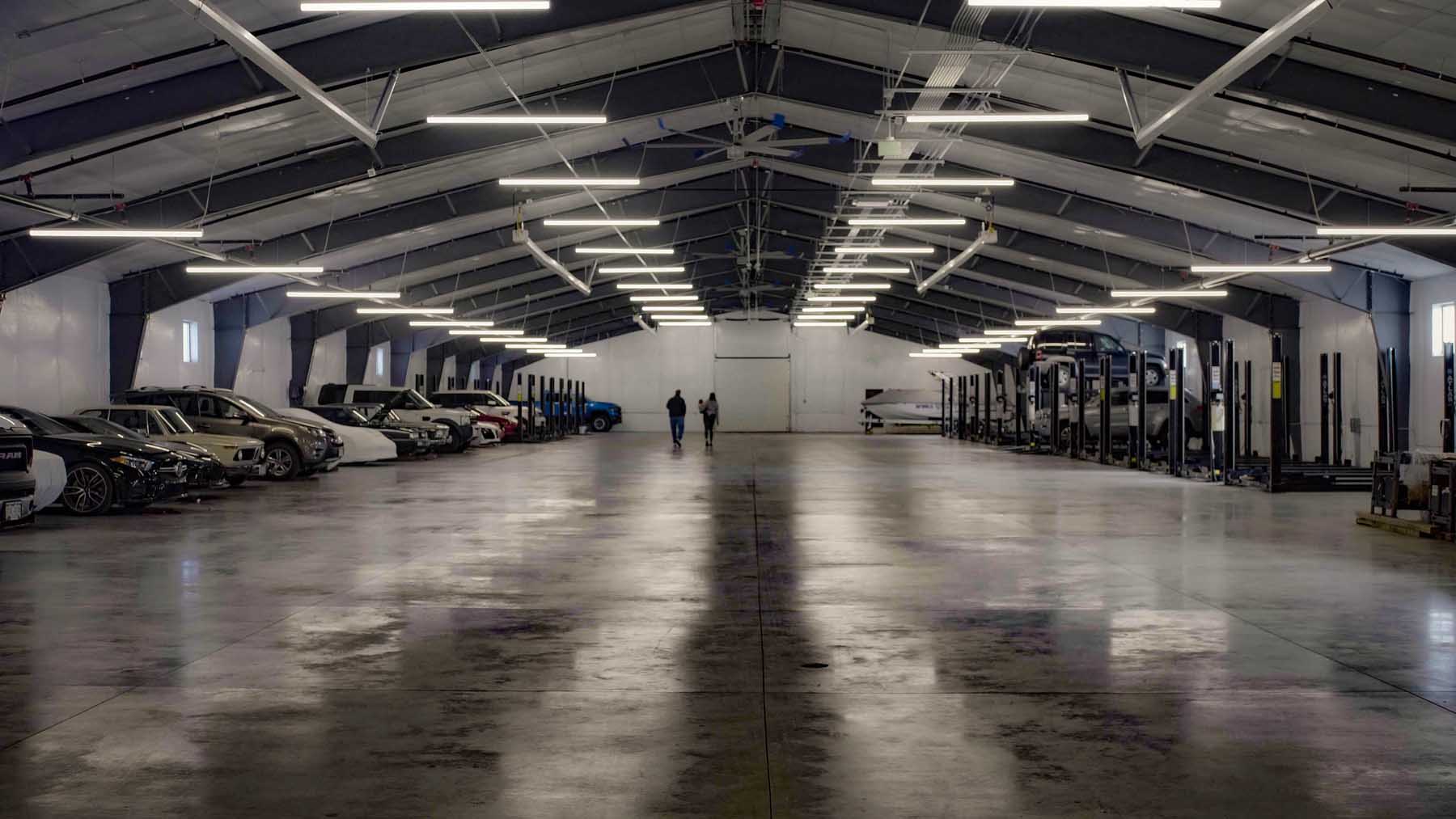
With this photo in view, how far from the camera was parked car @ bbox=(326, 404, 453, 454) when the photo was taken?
89.9ft

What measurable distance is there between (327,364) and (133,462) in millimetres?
23647

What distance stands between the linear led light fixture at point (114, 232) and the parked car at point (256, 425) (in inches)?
96.6

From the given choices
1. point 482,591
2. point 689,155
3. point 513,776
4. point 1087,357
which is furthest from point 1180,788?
point 1087,357

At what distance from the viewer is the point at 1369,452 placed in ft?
94.3

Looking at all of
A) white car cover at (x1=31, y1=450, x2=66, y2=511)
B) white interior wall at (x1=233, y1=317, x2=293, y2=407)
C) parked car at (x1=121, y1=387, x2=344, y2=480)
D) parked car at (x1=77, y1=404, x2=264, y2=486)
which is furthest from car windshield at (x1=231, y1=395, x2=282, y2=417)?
white interior wall at (x1=233, y1=317, x2=293, y2=407)

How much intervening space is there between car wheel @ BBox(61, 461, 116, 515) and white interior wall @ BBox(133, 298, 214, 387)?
11163 millimetres

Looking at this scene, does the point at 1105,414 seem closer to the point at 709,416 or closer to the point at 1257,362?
the point at 1257,362

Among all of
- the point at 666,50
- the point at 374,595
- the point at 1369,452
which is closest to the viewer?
the point at 374,595

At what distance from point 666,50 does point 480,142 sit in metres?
3.33

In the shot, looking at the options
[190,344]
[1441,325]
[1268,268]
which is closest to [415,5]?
[1268,268]

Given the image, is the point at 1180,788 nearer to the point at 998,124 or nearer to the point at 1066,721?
the point at 1066,721

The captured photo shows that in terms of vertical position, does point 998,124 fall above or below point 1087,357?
above

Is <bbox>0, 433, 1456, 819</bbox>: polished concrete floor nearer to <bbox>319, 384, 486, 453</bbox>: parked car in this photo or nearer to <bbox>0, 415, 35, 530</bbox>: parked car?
<bbox>0, 415, 35, 530</bbox>: parked car

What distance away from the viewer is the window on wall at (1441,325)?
25.2 meters
